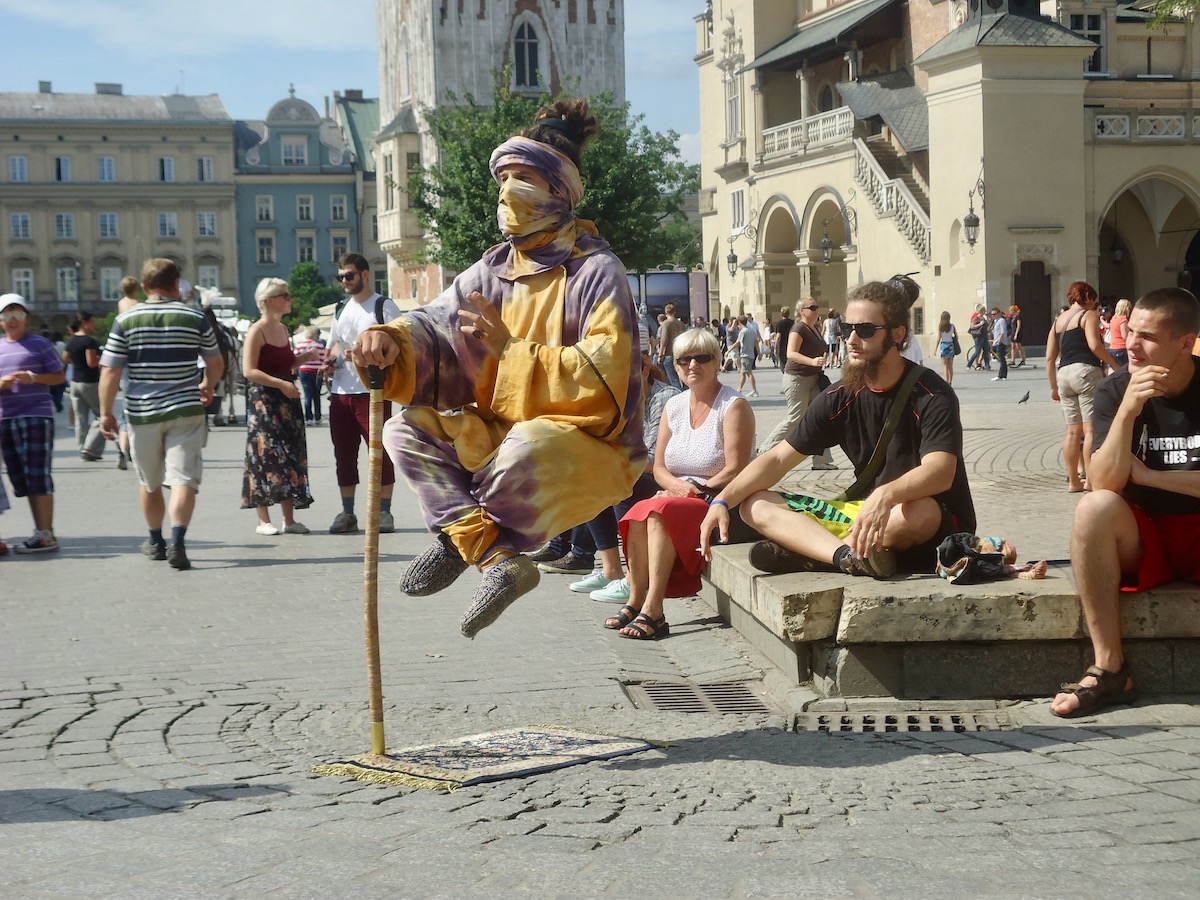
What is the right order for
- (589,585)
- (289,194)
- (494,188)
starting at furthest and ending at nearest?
(289,194)
(494,188)
(589,585)

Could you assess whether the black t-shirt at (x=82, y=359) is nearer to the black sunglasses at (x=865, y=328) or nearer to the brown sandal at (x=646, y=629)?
the brown sandal at (x=646, y=629)

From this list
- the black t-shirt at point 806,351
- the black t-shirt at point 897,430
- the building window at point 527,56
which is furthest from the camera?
the building window at point 527,56

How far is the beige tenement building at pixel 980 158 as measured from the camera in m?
41.8

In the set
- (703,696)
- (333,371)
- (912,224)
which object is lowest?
(703,696)

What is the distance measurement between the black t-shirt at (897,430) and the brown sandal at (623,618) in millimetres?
1548

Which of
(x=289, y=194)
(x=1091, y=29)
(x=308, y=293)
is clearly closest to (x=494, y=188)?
(x=1091, y=29)

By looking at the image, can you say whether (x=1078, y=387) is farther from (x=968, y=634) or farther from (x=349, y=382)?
(x=968, y=634)

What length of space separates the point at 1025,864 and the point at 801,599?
87.5 inches

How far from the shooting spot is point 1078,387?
43.3ft

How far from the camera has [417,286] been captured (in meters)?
82.7

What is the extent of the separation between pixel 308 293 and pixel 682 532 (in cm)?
8547

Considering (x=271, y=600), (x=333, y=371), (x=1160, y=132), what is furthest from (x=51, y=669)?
(x=1160, y=132)

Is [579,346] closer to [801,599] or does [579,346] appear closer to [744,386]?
[801,599]

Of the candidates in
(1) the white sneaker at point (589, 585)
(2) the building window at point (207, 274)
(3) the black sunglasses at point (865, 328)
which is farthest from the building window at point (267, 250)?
(3) the black sunglasses at point (865, 328)
